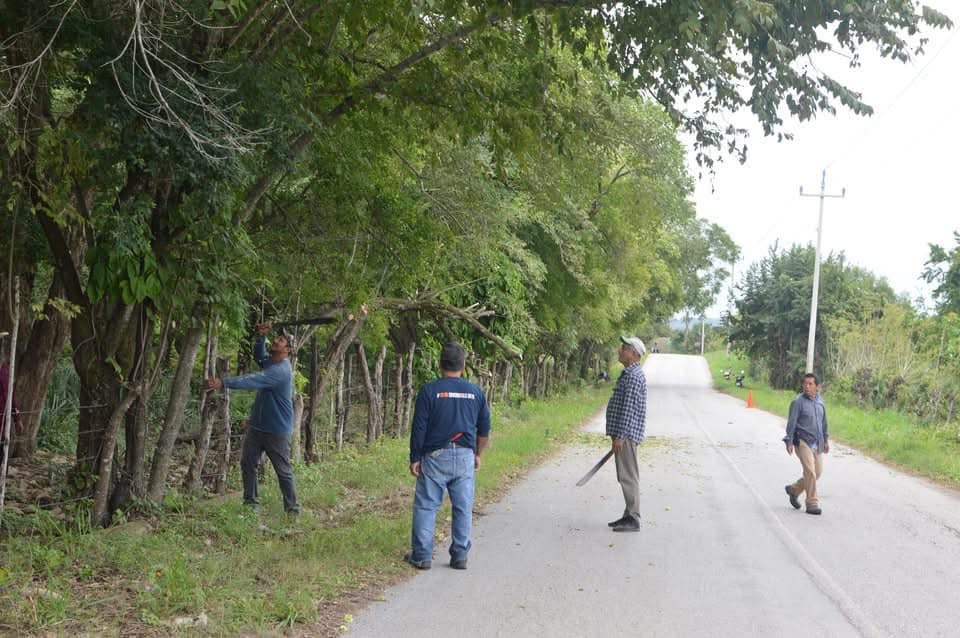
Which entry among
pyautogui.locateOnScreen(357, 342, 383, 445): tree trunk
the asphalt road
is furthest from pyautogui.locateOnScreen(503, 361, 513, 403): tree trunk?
the asphalt road

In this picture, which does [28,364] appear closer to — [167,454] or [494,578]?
[167,454]

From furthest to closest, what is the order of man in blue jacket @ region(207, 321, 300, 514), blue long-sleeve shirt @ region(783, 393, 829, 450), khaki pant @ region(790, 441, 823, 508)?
blue long-sleeve shirt @ region(783, 393, 829, 450) < khaki pant @ region(790, 441, 823, 508) < man in blue jacket @ region(207, 321, 300, 514)

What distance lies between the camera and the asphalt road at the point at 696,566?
6.01 m

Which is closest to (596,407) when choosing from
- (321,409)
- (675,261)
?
(675,261)

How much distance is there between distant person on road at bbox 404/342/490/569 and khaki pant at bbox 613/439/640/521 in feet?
7.81

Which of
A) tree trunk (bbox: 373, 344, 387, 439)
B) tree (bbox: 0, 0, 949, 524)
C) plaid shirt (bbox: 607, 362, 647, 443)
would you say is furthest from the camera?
tree trunk (bbox: 373, 344, 387, 439)

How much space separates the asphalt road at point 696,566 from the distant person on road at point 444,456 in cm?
25

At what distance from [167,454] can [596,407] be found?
26.1m

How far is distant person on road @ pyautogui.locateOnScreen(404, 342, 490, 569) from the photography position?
7281mm

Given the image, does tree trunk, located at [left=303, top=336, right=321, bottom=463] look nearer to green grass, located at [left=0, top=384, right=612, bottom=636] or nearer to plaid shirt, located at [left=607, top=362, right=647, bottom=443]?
green grass, located at [left=0, top=384, right=612, bottom=636]

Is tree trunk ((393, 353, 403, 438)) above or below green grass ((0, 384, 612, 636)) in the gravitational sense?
above

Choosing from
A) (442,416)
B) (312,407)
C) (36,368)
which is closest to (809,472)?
(442,416)

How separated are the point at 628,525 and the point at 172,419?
460 cm

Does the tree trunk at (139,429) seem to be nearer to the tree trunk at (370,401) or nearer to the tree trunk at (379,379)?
the tree trunk at (370,401)
